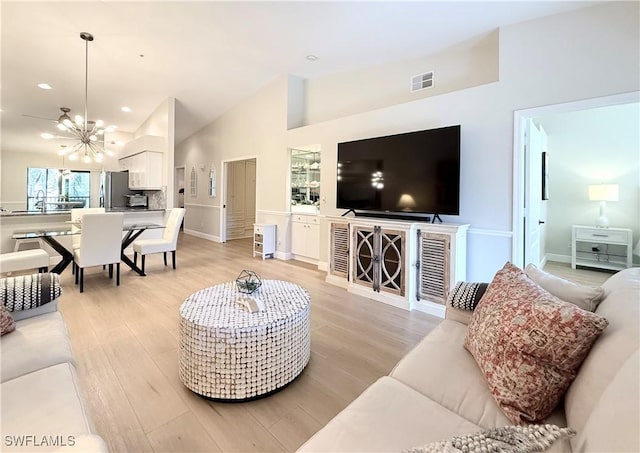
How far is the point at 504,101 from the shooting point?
3.12 meters

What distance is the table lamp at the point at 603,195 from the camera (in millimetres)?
4477

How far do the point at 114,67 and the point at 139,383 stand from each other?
5.15 metres

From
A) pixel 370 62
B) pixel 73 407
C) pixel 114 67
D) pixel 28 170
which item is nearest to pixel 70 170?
pixel 28 170

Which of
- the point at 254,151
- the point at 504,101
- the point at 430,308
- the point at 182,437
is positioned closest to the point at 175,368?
the point at 182,437

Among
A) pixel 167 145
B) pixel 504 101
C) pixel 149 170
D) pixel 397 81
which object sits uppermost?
pixel 397 81

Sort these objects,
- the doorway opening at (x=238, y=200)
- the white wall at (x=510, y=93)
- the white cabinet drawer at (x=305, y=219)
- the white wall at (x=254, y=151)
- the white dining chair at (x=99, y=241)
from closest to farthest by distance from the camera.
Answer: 1. the white wall at (x=510, y=93)
2. the white dining chair at (x=99, y=241)
3. the white cabinet drawer at (x=305, y=219)
4. the white wall at (x=254, y=151)
5. the doorway opening at (x=238, y=200)

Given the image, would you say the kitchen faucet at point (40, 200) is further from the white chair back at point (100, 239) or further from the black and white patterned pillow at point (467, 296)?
the black and white patterned pillow at point (467, 296)

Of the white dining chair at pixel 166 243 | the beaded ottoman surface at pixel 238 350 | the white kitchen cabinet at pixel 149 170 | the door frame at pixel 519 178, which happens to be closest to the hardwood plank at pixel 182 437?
the beaded ottoman surface at pixel 238 350

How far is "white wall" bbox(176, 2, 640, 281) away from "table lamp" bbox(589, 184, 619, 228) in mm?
2657

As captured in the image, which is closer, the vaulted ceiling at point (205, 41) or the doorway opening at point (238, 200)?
the vaulted ceiling at point (205, 41)

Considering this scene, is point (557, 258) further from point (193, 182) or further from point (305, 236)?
point (193, 182)

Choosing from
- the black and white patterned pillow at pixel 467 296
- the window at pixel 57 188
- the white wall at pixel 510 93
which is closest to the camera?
the black and white patterned pillow at pixel 467 296

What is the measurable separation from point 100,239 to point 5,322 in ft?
8.27

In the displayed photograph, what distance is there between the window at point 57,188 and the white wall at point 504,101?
28.6ft
